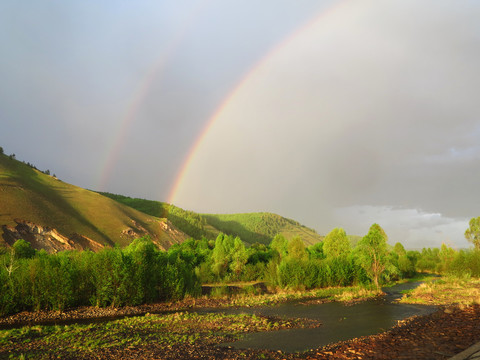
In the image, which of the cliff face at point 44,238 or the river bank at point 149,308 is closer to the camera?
the river bank at point 149,308

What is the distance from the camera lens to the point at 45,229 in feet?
379

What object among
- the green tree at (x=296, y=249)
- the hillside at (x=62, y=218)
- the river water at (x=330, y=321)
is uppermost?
the hillside at (x=62, y=218)

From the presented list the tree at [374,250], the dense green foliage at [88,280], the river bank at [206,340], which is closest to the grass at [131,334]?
the river bank at [206,340]

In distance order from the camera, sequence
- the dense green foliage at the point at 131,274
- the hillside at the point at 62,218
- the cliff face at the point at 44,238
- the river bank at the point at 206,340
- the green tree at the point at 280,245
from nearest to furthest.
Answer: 1. the river bank at the point at 206,340
2. the dense green foliage at the point at 131,274
3. the green tree at the point at 280,245
4. the cliff face at the point at 44,238
5. the hillside at the point at 62,218

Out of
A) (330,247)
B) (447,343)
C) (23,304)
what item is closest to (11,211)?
(23,304)

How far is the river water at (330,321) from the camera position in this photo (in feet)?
64.5

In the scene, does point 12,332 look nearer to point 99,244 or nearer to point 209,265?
point 209,265

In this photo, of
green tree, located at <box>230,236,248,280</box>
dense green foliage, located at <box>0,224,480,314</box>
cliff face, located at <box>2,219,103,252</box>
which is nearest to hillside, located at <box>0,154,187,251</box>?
cliff face, located at <box>2,219,103,252</box>

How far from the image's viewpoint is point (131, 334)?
21.8 metres

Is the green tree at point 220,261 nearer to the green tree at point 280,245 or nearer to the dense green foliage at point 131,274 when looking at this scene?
the dense green foliage at point 131,274

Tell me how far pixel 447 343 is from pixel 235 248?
66.3 m

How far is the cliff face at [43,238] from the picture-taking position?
101m

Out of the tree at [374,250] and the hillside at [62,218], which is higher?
the hillside at [62,218]

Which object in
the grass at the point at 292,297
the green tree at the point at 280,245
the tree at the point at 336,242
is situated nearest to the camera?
the grass at the point at 292,297
